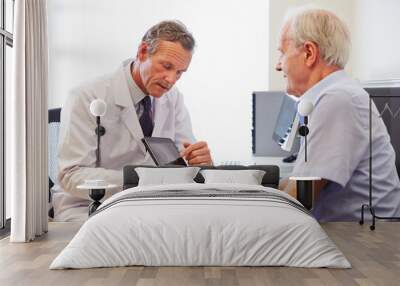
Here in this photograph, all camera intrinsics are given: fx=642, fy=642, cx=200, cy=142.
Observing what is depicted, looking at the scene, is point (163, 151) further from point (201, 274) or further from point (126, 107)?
point (201, 274)

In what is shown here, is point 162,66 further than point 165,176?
Yes

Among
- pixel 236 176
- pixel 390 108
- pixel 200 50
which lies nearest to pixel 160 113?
pixel 200 50

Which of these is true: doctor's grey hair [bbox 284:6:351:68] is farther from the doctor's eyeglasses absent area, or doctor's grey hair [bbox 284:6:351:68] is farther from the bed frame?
the doctor's eyeglasses absent area

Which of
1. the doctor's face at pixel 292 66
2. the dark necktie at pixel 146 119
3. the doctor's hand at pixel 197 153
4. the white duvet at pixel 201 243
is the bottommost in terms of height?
the white duvet at pixel 201 243

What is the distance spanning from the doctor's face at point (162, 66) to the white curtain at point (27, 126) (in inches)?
47.4

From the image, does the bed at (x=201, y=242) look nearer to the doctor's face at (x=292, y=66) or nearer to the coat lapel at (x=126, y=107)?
the coat lapel at (x=126, y=107)

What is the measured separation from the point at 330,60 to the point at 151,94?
6.26 ft

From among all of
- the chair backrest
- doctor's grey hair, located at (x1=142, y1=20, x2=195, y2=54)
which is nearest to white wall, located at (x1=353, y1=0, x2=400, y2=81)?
doctor's grey hair, located at (x1=142, y1=20, x2=195, y2=54)

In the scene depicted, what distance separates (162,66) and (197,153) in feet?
3.26

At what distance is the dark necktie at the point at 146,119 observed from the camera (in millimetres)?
6691

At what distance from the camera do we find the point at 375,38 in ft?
22.2

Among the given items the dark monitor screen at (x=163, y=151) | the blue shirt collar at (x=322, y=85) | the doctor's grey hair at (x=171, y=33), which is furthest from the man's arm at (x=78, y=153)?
the blue shirt collar at (x=322, y=85)

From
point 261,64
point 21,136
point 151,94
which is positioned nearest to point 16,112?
point 21,136

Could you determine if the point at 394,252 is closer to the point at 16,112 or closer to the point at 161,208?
the point at 161,208
